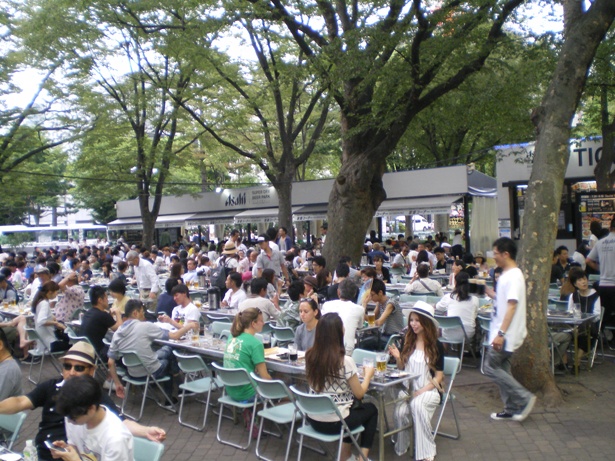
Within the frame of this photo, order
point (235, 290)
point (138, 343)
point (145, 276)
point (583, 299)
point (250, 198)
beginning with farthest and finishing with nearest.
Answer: point (250, 198)
point (145, 276)
point (235, 290)
point (583, 299)
point (138, 343)

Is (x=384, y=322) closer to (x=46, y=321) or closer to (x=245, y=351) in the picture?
(x=245, y=351)

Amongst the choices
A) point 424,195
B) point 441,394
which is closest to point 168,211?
point 424,195

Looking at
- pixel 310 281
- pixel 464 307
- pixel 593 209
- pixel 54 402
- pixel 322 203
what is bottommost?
pixel 464 307

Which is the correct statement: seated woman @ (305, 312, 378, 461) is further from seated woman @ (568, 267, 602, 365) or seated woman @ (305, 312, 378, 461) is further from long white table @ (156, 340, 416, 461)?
seated woman @ (568, 267, 602, 365)

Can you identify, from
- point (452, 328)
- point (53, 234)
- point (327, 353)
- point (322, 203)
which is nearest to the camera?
point (327, 353)

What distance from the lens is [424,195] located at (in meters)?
19.7

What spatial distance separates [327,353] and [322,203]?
18.6 m

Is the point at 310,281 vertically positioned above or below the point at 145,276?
above

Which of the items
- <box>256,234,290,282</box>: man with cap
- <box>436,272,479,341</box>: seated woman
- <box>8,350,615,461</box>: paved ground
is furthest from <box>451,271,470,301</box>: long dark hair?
<box>256,234,290,282</box>: man with cap

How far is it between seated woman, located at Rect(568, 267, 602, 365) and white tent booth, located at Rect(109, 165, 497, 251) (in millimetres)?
10377

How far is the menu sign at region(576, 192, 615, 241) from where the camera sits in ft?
51.8

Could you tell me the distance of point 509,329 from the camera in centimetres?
552

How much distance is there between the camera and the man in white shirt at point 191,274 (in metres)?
13.1

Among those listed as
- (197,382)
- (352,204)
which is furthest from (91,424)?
(352,204)
